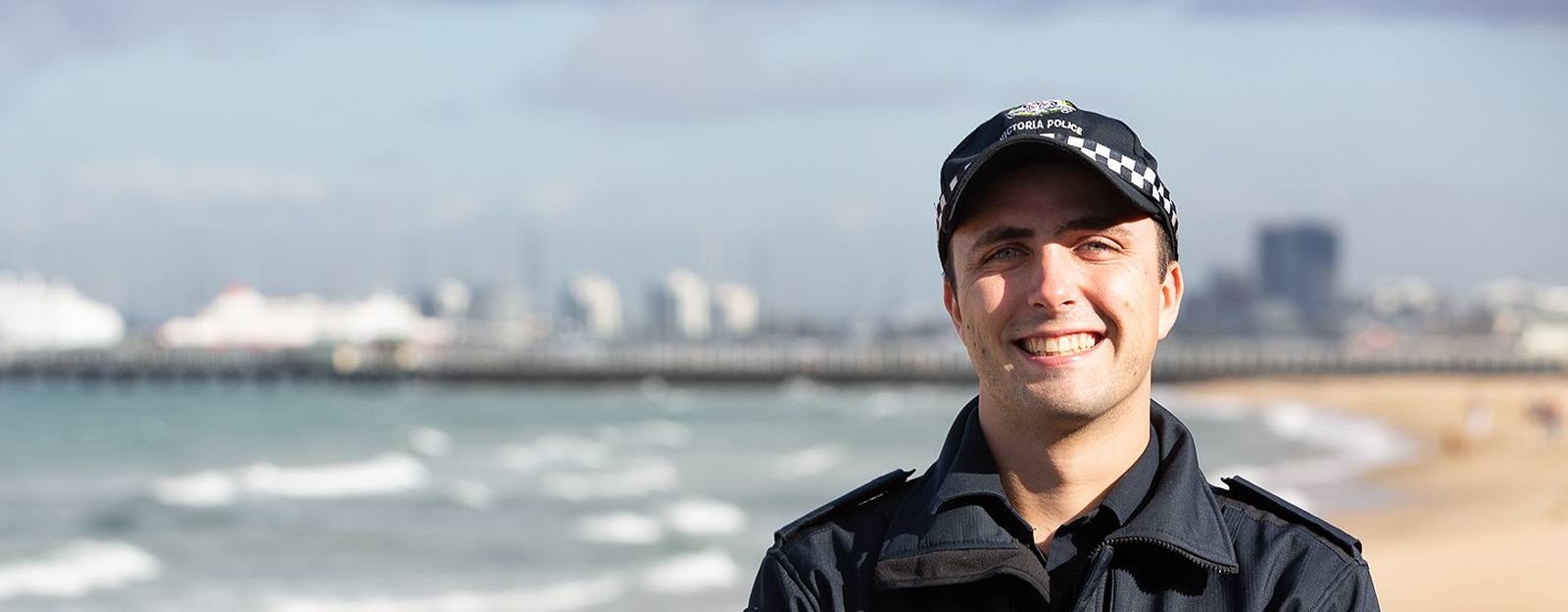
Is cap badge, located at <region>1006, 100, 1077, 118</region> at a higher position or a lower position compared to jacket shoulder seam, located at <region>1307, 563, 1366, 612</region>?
higher

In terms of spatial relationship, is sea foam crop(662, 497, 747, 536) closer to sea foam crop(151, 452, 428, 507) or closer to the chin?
sea foam crop(151, 452, 428, 507)

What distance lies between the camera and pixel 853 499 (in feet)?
7.76

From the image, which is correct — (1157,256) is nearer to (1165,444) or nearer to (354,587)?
(1165,444)

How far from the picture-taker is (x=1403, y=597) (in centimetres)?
1606

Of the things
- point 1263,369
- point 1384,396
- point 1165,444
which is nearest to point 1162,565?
point 1165,444

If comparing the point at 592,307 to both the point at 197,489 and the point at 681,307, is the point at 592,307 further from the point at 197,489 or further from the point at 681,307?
the point at 197,489

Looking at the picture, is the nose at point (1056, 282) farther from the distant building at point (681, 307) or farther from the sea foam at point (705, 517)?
the distant building at point (681, 307)

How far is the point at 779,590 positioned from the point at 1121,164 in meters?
0.63

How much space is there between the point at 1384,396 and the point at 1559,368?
25.0m

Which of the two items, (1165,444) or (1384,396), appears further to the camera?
(1384,396)

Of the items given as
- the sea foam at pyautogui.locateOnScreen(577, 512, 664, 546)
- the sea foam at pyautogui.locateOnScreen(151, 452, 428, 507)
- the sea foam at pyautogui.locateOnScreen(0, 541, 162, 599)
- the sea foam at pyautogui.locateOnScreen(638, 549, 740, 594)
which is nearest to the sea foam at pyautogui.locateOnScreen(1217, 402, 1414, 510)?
the sea foam at pyautogui.locateOnScreen(638, 549, 740, 594)

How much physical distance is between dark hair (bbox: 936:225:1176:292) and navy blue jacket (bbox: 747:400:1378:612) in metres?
0.22

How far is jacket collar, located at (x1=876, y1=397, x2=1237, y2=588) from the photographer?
86.4 inches

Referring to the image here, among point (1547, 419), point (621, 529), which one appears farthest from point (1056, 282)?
point (1547, 419)
